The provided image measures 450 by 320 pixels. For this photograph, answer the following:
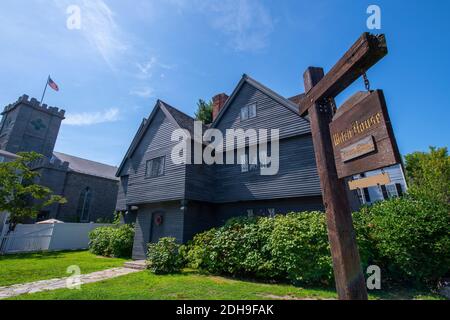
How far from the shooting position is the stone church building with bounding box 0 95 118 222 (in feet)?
94.4

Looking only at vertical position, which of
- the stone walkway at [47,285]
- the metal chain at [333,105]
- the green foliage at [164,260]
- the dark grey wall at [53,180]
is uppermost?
the dark grey wall at [53,180]

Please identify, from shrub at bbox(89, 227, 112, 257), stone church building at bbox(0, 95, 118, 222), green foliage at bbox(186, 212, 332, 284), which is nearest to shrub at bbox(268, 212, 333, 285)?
green foliage at bbox(186, 212, 332, 284)

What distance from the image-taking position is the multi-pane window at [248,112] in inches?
589

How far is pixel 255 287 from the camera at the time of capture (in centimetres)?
753

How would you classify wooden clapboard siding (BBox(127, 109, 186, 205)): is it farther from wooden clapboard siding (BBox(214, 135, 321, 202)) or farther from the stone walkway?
the stone walkway

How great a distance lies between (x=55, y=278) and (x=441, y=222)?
1396 cm

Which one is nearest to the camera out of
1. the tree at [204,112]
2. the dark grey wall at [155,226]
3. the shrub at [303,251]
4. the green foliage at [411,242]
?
the green foliage at [411,242]

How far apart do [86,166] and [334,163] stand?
38.8 metres

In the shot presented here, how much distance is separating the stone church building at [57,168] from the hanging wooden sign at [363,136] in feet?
101

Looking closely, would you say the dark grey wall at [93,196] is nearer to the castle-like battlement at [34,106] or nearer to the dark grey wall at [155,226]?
the castle-like battlement at [34,106]

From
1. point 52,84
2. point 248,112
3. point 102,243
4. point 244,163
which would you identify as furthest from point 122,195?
point 52,84

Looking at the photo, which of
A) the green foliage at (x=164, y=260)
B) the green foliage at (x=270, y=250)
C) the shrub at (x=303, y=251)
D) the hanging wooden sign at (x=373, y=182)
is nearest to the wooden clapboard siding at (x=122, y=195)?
Answer: the green foliage at (x=164, y=260)

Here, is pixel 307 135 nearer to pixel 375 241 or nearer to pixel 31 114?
pixel 375 241

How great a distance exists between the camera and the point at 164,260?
10.2 metres
